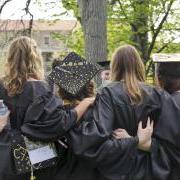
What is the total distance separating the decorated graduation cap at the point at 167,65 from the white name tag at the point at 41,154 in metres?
1.23

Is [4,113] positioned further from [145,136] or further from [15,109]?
[145,136]

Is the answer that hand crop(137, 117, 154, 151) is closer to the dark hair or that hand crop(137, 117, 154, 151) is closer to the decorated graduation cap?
the dark hair

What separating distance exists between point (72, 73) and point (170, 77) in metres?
0.88

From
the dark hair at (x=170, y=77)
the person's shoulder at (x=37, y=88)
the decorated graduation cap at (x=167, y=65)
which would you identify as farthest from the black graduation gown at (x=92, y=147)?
the decorated graduation cap at (x=167, y=65)

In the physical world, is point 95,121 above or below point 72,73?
below

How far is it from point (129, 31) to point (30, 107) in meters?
10.1

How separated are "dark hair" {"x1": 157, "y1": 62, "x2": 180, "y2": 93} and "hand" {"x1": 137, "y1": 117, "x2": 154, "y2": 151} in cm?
45

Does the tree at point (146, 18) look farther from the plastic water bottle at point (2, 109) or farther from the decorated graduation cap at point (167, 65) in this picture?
the plastic water bottle at point (2, 109)

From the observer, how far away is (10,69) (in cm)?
421

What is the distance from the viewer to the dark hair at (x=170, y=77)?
4.40 meters

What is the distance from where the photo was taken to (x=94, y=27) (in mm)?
8133

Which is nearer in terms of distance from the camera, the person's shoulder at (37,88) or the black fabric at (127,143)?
the black fabric at (127,143)

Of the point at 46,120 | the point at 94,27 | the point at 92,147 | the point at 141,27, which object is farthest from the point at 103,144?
the point at 141,27

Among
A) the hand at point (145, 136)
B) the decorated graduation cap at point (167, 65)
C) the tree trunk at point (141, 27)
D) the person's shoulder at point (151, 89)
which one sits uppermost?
the decorated graduation cap at point (167, 65)
